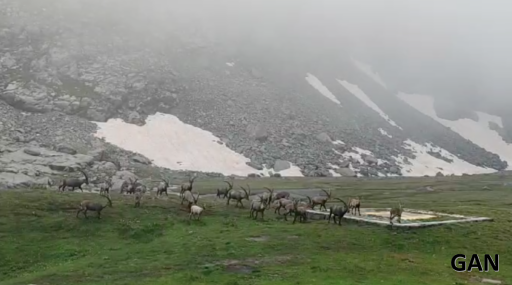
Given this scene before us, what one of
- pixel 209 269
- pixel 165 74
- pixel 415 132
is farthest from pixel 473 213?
pixel 415 132

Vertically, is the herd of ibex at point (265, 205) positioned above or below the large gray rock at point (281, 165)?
below

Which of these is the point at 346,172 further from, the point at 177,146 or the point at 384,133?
the point at 384,133

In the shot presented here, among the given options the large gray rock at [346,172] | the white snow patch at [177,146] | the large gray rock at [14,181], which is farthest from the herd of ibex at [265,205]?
the large gray rock at [346,172]

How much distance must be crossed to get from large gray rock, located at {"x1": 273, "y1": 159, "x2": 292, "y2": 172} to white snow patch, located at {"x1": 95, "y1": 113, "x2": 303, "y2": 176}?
866 mm

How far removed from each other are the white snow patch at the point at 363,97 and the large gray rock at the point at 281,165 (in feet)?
202

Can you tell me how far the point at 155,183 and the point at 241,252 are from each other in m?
45.0

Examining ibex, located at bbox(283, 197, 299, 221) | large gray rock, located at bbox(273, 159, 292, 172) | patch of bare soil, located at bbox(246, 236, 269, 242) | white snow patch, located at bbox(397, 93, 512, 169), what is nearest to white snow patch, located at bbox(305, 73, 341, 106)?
white snow patch, located at bbox(397, 93, 512, 169)

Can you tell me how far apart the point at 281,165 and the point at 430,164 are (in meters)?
50.5

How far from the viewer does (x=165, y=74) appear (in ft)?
444

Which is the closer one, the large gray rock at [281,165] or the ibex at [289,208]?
the ibex at [289,208]

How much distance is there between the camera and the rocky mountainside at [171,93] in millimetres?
112625

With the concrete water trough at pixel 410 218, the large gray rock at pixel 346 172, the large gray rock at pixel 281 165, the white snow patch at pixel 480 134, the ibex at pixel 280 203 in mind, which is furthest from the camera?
the white snow patch at pixel 480 134

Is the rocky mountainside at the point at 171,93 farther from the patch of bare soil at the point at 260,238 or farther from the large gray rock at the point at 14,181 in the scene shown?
the patch of bare soil at the point at 260,238

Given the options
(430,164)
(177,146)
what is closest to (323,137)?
(430,164)
